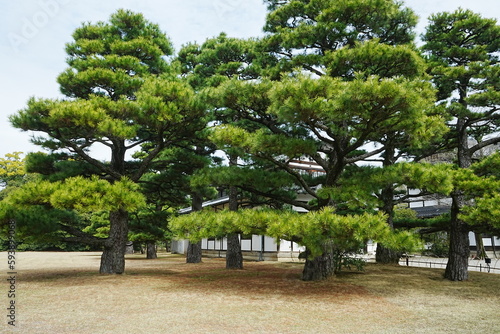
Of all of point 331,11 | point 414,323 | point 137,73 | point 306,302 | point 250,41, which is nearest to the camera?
point 414,323

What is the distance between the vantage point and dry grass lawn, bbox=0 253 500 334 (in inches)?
179

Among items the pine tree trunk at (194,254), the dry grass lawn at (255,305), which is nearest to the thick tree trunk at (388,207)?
the dry grass lawn at (255,305)

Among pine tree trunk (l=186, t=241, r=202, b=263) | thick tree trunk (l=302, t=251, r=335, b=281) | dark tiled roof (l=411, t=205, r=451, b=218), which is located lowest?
pine tree trunk (l=186, t=241, r=202, b=263)

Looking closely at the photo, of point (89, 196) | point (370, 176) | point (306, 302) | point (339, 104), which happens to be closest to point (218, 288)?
point (306, 302)

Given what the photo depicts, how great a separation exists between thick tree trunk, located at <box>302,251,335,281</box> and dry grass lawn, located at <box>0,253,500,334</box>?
303 millimetres

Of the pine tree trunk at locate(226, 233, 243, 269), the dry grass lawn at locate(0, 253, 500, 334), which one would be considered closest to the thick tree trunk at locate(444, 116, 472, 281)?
the dry grass lawn at locate(0, 253, 500, 334)

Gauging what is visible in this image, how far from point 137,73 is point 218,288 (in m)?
7.11

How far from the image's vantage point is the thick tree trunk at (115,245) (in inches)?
386

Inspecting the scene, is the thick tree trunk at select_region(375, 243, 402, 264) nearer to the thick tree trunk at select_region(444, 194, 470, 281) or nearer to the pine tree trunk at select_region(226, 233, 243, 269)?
the thick tree trunk at select_region(444, 194, 470, 281)

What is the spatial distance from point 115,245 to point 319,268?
228 inches

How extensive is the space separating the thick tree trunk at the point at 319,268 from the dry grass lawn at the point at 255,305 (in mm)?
303

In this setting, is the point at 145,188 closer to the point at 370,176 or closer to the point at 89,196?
the point at 89,196

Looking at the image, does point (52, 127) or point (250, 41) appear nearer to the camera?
point (52, 127)

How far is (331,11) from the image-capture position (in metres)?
8.20
